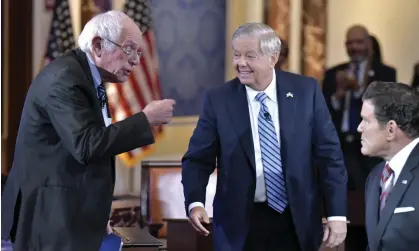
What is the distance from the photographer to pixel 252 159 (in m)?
3.40

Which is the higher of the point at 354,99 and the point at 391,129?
the point at 354,99

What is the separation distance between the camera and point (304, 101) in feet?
11.4

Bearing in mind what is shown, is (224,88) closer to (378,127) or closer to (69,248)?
(378,127)

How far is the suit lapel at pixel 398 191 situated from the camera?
115 inches

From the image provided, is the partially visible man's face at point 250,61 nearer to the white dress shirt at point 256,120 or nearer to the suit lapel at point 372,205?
the white dress shirt at point 256,120

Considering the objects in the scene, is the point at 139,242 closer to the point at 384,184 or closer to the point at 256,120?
the point at 256,120

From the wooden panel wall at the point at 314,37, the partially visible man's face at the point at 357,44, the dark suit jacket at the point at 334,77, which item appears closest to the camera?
the dark suit jacket at the point at 334,77

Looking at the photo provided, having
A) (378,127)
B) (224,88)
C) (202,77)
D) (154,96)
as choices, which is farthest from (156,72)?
(378,127)

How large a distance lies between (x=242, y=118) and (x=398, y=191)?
78cm

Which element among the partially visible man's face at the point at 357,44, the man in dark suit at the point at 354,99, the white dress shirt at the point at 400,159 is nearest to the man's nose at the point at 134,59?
the white dress shirt at the point at 400,159

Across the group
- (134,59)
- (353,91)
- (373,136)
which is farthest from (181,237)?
(353,91)

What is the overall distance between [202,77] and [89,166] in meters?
5.46

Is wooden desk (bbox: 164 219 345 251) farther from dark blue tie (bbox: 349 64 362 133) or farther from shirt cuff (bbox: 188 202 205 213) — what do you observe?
dark blue tie (bbox: 349 64 362 133)

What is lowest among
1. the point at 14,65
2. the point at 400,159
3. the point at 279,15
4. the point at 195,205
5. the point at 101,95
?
the point at 195,205
